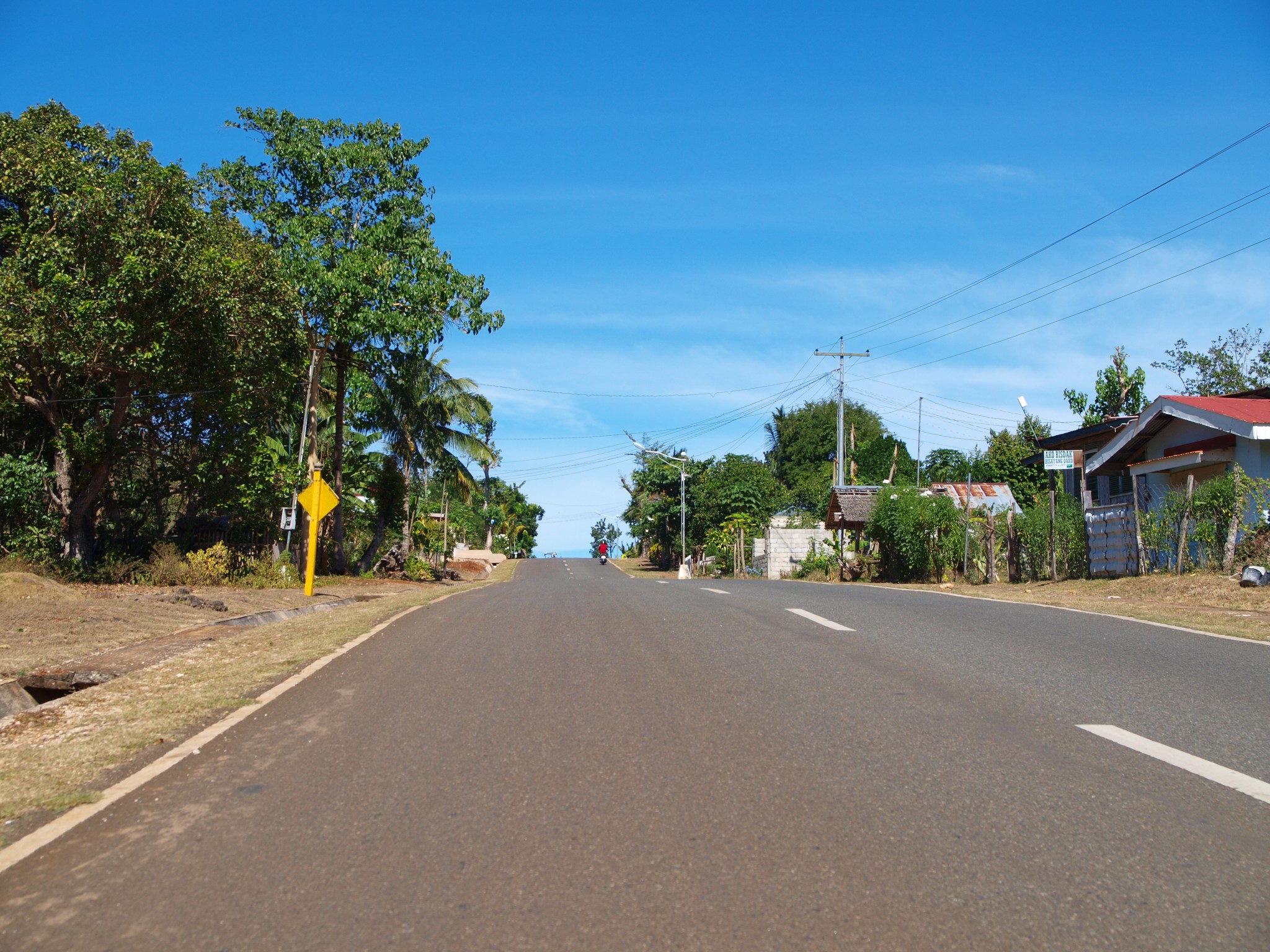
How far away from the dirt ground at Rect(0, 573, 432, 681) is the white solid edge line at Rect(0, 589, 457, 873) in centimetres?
319

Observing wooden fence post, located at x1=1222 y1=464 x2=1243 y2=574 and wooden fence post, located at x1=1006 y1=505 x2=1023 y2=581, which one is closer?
wooden fence post, located at x1=1222 y1=464 x2=1243 y2=574

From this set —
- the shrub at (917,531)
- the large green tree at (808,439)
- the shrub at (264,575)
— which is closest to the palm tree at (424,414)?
the shrub at (264,575)

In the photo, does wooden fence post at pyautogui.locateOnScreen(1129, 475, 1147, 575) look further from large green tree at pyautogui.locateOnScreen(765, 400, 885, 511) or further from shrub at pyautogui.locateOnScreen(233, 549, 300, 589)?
large green tree at pyautogui.locateOnScreen(765, 400, 885, 511)

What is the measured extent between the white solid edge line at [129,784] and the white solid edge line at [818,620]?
6.00 metres

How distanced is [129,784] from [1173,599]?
17346 millimetres

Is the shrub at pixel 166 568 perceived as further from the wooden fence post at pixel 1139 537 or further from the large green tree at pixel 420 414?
the wooden fence post at pixel 1139 537

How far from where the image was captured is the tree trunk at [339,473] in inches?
1256

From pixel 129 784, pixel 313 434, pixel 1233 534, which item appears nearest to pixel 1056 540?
pixel 1233 534

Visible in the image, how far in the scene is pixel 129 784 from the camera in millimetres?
5219

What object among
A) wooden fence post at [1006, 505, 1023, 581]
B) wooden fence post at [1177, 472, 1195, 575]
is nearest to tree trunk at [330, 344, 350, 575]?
wooden fence post at [1006, 505, 1023, 581]

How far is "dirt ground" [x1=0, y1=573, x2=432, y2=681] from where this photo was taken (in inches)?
438

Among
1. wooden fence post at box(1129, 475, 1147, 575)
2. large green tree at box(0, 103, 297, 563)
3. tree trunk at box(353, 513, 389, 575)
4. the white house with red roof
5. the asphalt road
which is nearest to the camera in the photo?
the asphalt road

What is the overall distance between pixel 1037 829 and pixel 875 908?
1.19m

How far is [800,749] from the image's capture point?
5820mm
